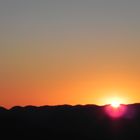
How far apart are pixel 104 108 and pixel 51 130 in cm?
1473

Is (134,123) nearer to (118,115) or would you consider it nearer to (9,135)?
(118,115)

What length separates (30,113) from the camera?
87688mm

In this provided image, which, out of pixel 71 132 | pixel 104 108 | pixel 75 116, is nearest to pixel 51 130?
pixel 71 132

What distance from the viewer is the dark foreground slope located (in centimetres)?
7662

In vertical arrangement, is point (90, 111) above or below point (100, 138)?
above

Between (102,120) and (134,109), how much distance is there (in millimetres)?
6164

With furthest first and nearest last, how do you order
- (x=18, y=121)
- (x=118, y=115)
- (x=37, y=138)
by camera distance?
(x=118, y=115), (x=18, y=121), (x=37, y=138)

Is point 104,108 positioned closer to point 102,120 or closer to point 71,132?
point 102,120

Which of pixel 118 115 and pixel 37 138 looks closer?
pixel 37 138

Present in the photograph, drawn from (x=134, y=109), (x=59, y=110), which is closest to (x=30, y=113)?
(x=59, y=110)

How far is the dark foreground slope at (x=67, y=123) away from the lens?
76625 mm

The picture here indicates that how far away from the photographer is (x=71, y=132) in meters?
78.6

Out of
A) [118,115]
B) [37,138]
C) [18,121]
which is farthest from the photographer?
[118,115]

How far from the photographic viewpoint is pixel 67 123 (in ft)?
270
